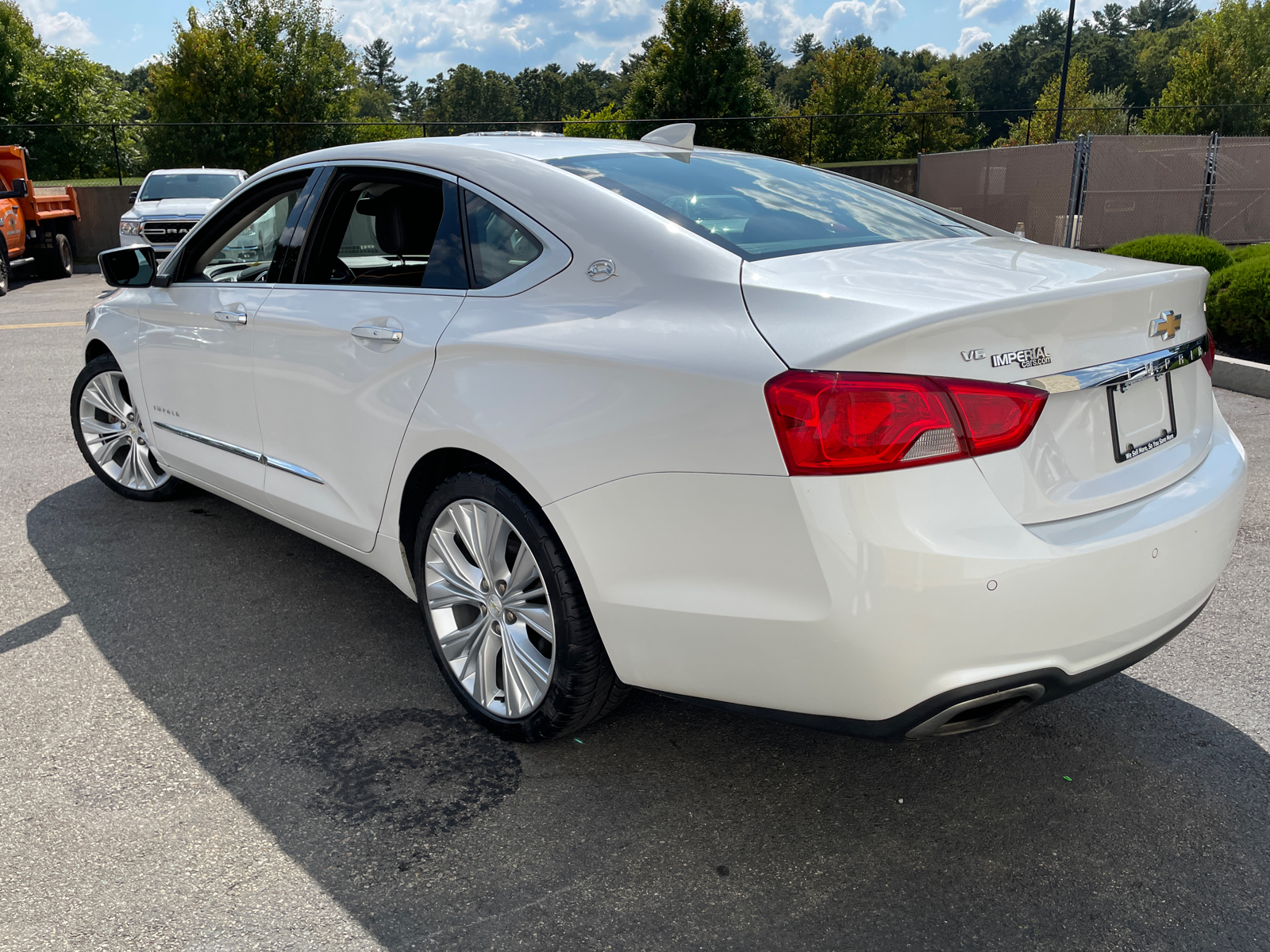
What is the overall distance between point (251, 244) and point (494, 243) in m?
1.66

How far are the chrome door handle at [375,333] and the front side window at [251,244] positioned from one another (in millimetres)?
824

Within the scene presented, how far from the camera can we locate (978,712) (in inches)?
87.5

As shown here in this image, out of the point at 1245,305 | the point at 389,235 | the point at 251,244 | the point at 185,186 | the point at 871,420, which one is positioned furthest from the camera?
the point at 185,186

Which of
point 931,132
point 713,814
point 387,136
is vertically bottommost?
point 713,814

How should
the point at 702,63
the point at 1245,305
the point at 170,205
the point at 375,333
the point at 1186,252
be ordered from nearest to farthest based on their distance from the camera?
the point at 375,333
the point at 1245,305
the point at 1186,252
the point at 170,205
the point at 702,63

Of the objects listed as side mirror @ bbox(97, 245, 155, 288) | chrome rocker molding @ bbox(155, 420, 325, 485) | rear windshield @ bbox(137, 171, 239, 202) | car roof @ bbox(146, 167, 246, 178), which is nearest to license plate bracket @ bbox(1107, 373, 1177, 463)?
chrome rocker molding @ bbox(155, 420, 325, 485)

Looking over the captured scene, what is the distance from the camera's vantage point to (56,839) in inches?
101

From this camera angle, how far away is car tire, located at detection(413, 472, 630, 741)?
2.64 m

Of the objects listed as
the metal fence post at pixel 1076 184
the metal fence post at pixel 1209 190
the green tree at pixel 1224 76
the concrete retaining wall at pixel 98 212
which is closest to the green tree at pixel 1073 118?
the green tree at pixel 1224 76

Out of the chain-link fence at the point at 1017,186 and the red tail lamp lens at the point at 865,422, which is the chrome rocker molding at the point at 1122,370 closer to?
the red tail lamp lens at the point at 865,422

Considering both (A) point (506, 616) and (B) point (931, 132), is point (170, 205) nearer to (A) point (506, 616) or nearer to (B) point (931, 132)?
(A) point (506, 616)

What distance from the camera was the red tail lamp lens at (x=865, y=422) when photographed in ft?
6.73

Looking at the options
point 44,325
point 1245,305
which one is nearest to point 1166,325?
point 1245,305

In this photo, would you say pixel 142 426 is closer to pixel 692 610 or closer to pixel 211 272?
pixel 211 272
